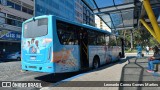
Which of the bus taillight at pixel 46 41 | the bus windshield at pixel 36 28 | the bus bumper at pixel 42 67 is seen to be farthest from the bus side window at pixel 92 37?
the bus bumper at pixel 42 67

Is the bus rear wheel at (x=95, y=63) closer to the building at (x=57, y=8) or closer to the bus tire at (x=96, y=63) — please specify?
the bus tire at (x=96, y=63)

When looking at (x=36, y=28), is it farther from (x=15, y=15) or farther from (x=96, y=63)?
(x=15, y=15)

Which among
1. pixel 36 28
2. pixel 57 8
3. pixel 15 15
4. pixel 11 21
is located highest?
pixel 57 8

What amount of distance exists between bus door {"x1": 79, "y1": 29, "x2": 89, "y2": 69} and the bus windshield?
266cm

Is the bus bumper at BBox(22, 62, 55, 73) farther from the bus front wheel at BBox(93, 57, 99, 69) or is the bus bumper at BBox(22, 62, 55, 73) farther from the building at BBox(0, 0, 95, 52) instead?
the building at BBox(0, 0, 95, 52)

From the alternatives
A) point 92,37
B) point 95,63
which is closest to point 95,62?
point 95,63

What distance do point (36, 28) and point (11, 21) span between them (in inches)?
1263

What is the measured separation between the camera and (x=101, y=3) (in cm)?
1841

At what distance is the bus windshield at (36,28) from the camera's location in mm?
9180

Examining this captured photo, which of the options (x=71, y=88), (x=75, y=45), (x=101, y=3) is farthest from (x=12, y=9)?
(x=71, y=88)

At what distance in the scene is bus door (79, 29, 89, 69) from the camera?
1133 cm

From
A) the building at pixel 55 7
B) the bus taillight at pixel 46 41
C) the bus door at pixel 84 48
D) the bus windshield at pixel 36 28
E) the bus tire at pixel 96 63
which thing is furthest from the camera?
the building at pixel 55 7

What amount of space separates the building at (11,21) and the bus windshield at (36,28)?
25932 millimetres

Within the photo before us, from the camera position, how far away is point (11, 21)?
39156 millimetres
